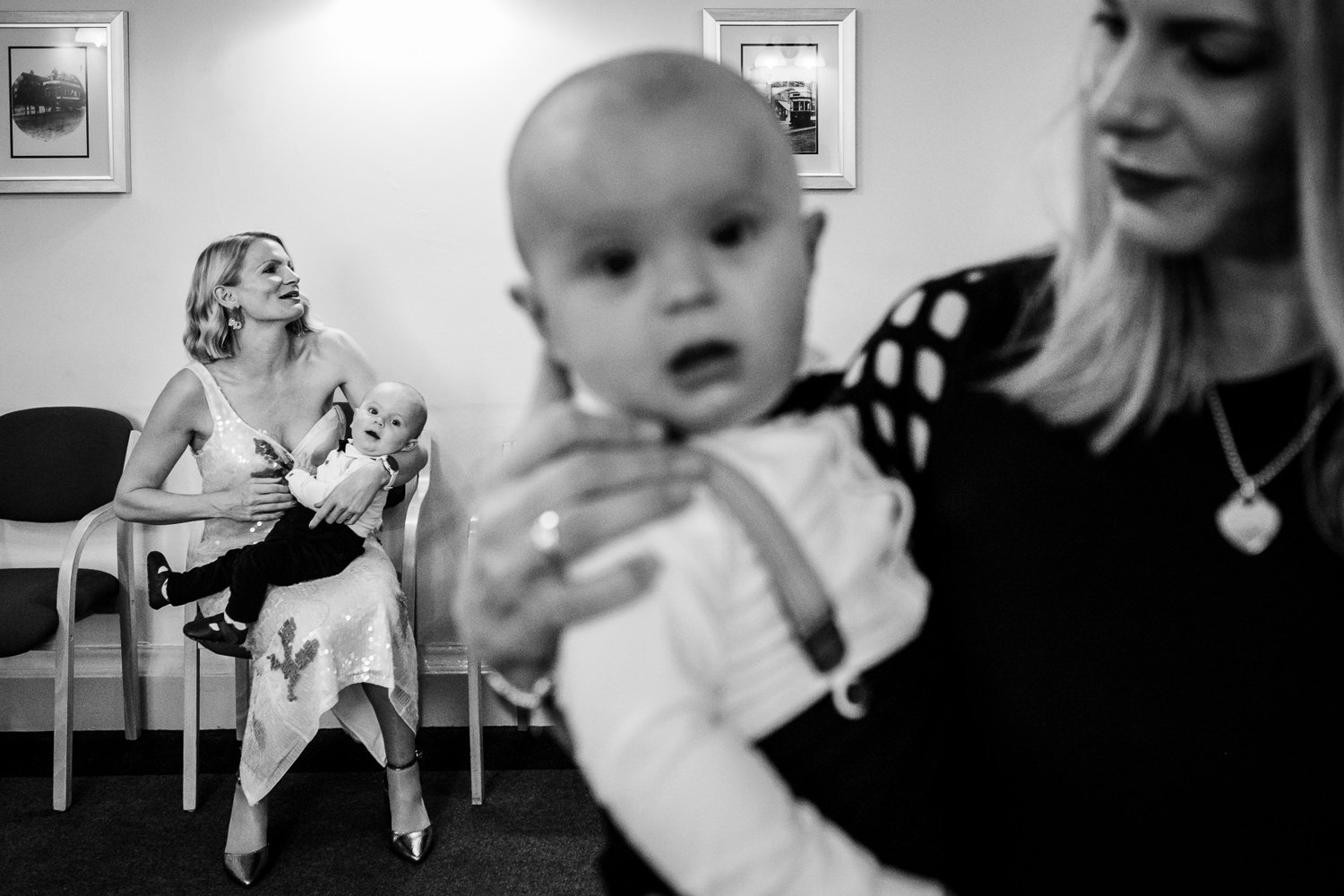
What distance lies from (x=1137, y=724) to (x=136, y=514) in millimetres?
2884

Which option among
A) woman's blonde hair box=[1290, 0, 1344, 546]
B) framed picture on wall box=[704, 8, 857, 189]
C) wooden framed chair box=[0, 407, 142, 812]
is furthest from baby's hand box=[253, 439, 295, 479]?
woman's blonde hair box=[1290, 0, 1344, 546]

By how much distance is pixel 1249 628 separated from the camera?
0.68m

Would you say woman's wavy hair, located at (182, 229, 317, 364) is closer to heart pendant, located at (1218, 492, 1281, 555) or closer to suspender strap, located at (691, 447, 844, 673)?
suspender strap, located at (691, 447, 844, 673)

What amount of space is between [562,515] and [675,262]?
0.16m

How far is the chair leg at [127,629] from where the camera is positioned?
3408 millimetres

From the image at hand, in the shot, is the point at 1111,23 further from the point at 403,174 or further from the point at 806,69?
the point at 403,174

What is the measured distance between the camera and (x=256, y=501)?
9.52 feet

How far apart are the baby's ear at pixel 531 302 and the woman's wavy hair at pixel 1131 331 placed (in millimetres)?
320

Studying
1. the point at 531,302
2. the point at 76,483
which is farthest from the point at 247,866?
the point at 531,302

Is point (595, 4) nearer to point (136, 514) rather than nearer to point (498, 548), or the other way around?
point (136, 514)

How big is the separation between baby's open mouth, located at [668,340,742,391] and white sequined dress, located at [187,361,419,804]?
7.54ft

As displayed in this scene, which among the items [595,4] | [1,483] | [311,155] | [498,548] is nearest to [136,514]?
[1,483]

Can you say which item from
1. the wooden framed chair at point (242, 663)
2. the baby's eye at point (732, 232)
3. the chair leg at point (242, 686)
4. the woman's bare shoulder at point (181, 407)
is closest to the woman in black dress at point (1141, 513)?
the baby's eye at point (732, 232)

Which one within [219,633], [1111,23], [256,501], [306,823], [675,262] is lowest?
[306,823]
